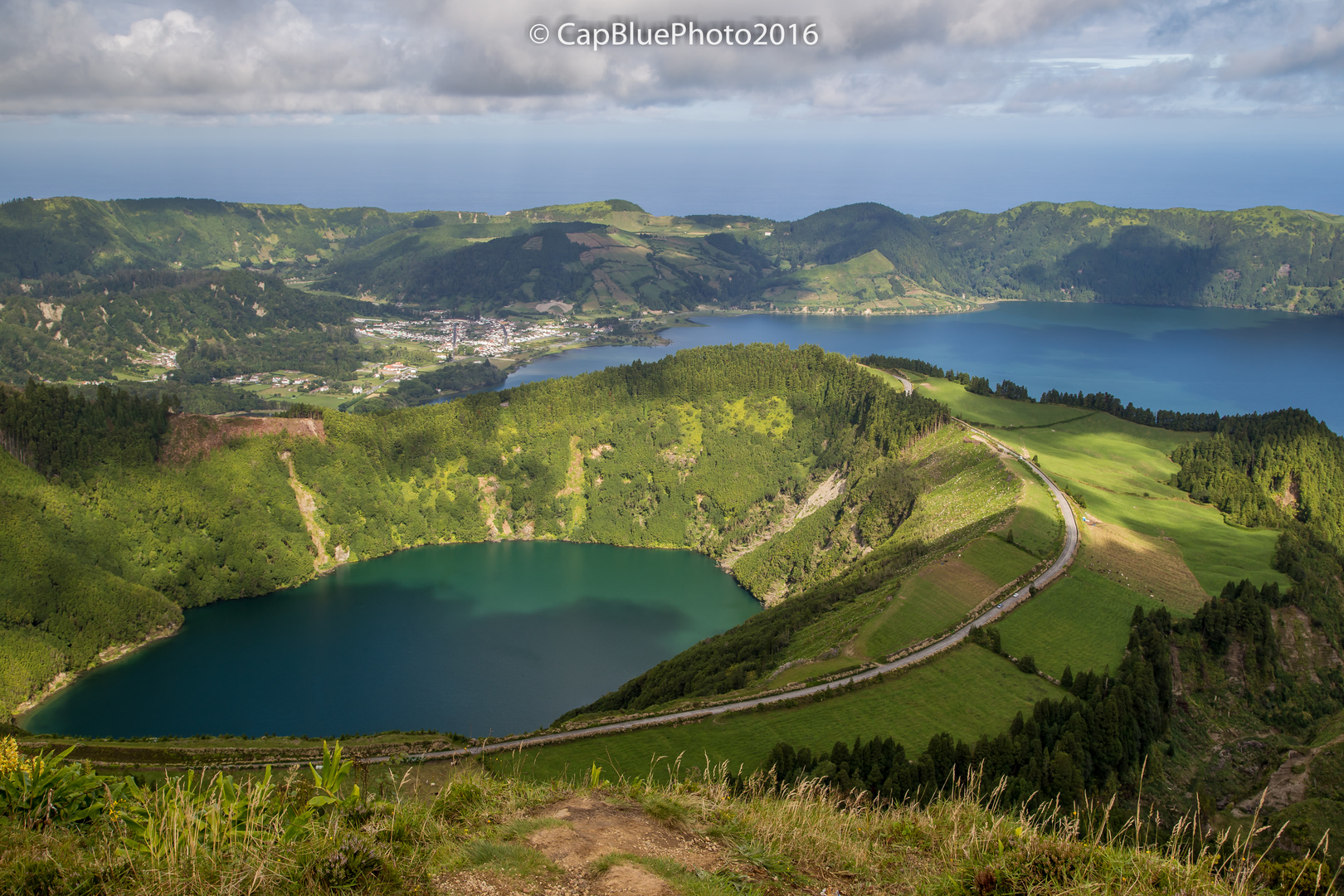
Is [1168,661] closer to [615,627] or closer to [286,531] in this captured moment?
[615,627]

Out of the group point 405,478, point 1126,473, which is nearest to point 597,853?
point 1126,473

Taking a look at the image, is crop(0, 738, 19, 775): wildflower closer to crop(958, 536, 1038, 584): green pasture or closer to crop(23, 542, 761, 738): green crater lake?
crop(23, 542, 761, 738): green crater lake

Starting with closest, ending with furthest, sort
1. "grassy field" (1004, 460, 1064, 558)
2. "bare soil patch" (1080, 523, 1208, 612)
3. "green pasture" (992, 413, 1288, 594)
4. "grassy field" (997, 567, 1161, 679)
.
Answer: "grassy field" (997, 567, 1161, 679) < "bare soil patch" (1080, 523, 1208, 612) < "grassy field" (1004, 460, 1064, 558) < "green pasture" (992, 413, 1288, 594)

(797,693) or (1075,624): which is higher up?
(1075,624)

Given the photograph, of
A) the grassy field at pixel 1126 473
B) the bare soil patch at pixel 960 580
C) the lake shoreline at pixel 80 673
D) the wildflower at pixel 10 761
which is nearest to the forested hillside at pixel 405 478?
the lake shoreline at pixel 80 673

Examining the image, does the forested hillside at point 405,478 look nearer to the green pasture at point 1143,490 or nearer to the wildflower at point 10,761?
the green pasture at point 1143,490

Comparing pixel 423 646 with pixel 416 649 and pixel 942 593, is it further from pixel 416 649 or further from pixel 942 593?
pixel 942 593

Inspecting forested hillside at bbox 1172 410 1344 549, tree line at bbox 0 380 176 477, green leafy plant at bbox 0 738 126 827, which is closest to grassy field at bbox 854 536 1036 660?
forested hillside at bbox 1172 410 1344 549

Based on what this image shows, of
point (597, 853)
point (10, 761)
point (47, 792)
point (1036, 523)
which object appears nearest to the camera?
point (47, 792)
